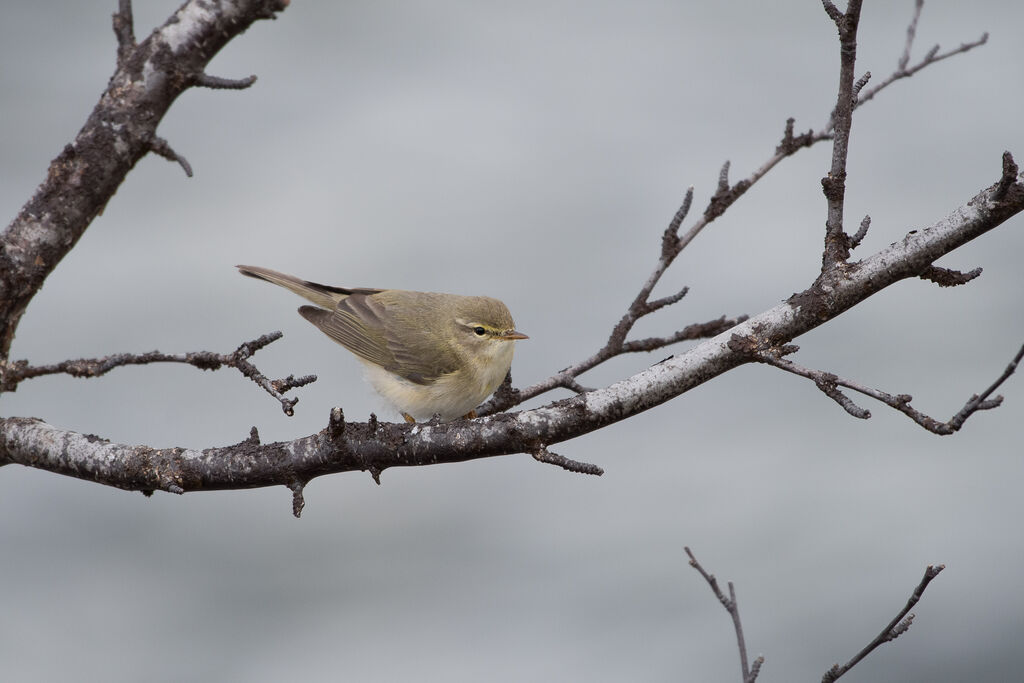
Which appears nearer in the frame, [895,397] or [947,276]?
[895,397]

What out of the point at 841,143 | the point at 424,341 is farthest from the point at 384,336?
the point at 841,143

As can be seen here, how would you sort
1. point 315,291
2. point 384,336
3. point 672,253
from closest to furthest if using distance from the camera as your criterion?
point 672,253 → point 384,336 → point 315,291

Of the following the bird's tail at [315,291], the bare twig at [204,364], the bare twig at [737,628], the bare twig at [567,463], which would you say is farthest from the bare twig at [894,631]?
the bird's tail at [315,291]

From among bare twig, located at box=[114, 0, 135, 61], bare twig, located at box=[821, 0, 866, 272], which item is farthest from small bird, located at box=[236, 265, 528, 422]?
bare twig, located at box=[114, 0, 135, 61]

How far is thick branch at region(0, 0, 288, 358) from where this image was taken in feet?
10.0

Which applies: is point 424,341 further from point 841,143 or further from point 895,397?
point 895,397

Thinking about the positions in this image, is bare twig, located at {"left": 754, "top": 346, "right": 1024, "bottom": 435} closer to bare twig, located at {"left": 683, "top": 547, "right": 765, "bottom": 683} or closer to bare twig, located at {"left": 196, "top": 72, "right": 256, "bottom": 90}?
bare twig, located at {"left": 683, "top": 547, "right": 765, "bottom": 683}

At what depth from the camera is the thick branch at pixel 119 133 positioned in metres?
3.06

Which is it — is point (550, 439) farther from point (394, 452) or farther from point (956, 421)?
point (956, 421)

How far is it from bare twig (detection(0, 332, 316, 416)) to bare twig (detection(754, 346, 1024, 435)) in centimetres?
171

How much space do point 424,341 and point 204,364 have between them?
268 centimetres

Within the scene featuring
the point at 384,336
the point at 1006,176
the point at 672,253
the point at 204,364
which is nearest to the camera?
the point at 1006,176

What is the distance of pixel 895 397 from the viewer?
9.59ft

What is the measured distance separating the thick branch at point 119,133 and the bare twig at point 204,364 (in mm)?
356
